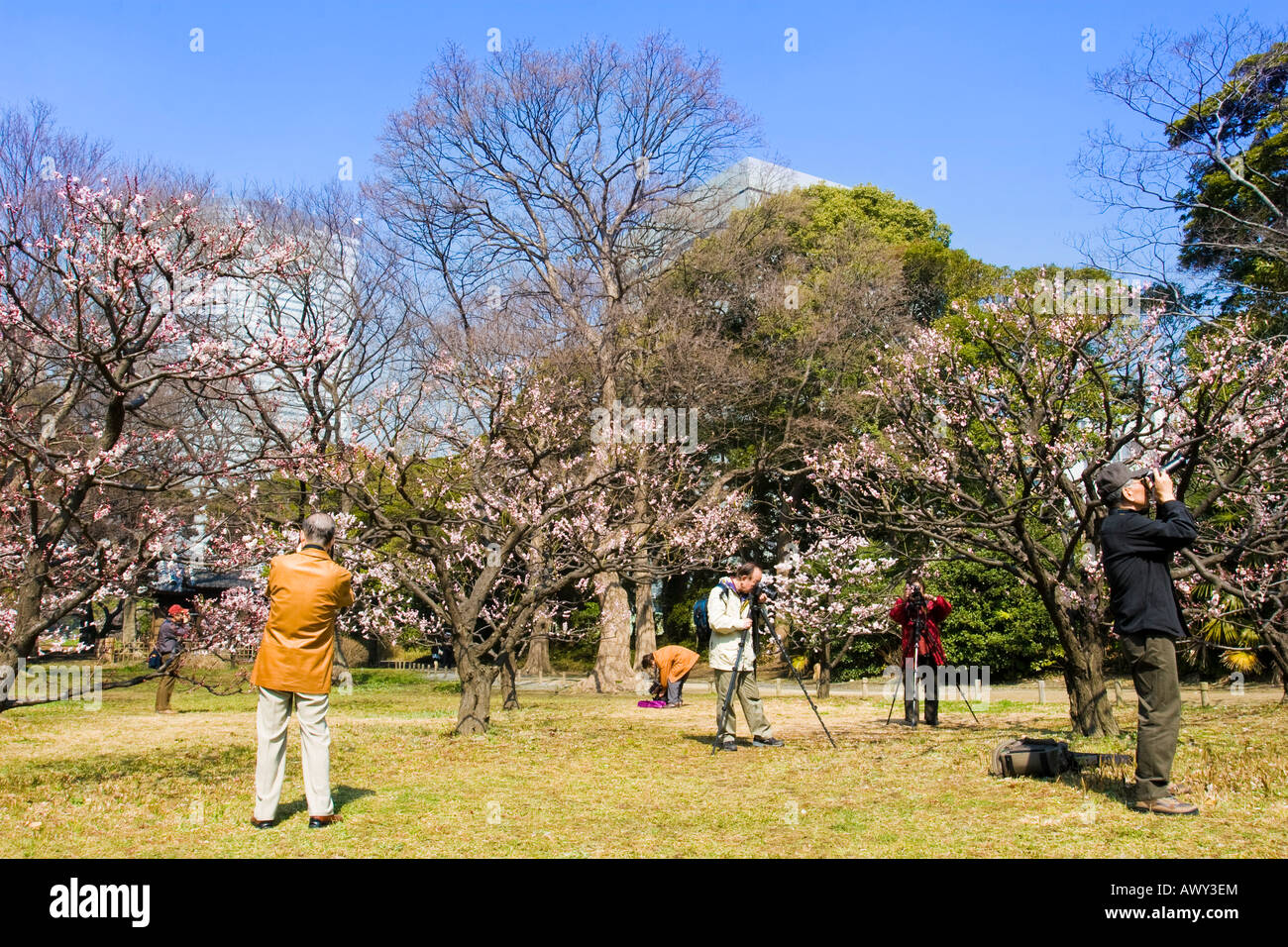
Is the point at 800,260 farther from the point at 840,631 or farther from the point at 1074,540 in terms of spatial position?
the point at 1074,540

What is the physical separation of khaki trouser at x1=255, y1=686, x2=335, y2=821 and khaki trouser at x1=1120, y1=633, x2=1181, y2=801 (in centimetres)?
421

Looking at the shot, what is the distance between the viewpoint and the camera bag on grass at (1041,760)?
624 cm

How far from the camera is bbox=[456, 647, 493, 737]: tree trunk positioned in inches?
384

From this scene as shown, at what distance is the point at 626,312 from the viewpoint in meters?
22.7

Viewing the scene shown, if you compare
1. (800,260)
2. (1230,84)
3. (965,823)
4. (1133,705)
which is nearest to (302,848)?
(965,823)

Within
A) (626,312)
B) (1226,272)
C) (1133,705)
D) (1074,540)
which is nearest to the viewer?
(1074,540)

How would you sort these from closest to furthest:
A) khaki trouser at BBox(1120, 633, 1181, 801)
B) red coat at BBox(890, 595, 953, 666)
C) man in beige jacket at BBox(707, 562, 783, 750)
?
khaki trouser at BBox(1120, 633, 1181, 801) → man in beige jacket at BBox(707, 562, 783, 750) → red coat at BBox(890, 595, 953, 666)

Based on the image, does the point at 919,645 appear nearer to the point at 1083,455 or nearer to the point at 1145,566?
the point at 1083,455

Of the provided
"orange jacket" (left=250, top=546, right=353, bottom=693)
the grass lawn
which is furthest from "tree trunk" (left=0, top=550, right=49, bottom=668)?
"orange jacket" (left=250, top=546, right=353, bottom=693)

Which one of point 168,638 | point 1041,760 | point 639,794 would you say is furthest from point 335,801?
point 168,638

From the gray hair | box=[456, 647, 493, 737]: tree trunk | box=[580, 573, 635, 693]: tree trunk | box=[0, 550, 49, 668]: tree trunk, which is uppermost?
the gray hair

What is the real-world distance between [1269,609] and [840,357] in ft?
36.7

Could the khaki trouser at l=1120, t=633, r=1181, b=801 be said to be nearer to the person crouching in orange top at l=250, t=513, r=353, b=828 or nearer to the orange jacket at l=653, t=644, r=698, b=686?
the person crouching in orange top at l=250, t=513, r=353, b=828

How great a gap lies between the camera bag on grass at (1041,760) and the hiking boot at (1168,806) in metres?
1.20
